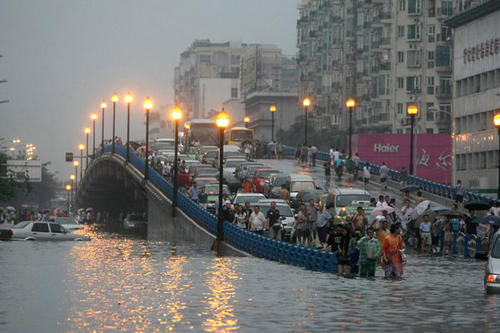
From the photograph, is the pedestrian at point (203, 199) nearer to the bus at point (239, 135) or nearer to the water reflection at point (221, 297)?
the water reflection at point (221, 297)

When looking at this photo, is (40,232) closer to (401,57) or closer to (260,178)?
(260,178)

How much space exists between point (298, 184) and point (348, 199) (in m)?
10.6

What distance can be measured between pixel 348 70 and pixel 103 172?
4530 centimetres

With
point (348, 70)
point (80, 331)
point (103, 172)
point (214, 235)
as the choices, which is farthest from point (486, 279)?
point (348, 70)

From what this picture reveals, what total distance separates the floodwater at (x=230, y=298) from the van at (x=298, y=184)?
69.9 ft

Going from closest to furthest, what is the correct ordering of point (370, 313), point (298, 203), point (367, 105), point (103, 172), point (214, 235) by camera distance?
point (370, 313), point (214, 235), point (298, 203), point (103, 172), point (367, 105)

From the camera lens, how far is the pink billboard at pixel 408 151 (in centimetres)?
8550

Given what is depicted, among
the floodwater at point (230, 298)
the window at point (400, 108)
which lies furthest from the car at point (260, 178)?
the window at point (400, 108)

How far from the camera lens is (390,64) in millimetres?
123375

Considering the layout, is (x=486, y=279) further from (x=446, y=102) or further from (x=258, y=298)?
(x=446, y=102)

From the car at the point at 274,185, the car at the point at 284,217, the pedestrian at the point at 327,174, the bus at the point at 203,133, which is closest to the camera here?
the car at the point at 284,217

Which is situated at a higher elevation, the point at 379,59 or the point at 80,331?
the point at 379,59

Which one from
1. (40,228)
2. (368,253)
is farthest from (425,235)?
(40,228)

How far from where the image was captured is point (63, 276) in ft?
95.3
